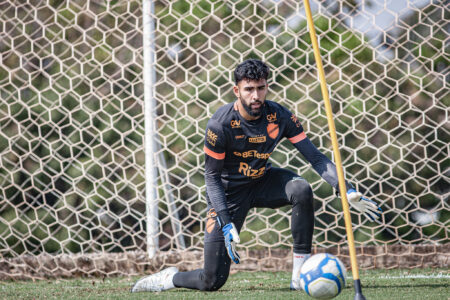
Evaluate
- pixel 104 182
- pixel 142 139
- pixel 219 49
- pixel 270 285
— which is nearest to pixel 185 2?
pixel 219 49

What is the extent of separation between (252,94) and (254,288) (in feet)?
4.85

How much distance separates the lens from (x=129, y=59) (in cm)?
626

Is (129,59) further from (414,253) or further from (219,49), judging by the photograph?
(414,253)

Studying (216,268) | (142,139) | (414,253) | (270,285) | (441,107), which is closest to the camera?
(216,268)

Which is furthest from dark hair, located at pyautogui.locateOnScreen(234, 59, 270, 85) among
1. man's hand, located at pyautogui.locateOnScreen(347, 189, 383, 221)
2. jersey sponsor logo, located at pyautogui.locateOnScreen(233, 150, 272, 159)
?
man's hand, located at pyautogui.locateOnScreen(347, 189, 383, 221)

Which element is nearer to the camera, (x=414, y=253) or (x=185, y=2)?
(x=414, y=253)

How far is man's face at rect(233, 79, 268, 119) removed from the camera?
3617 millimetres

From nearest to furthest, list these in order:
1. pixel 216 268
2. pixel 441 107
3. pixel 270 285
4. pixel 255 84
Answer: pixel 255 84 → pixel 216 268 → pixel 270 285 → pixel 441 107

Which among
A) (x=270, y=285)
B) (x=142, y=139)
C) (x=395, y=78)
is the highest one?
(x=395, y=78)

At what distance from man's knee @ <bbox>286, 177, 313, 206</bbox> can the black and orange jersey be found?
0.57 feet

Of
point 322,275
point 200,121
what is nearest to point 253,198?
point 322,275

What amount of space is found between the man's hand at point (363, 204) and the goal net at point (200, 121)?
1.75 metres

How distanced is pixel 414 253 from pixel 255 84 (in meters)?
2.48

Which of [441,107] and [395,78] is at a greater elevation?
[395,78]
